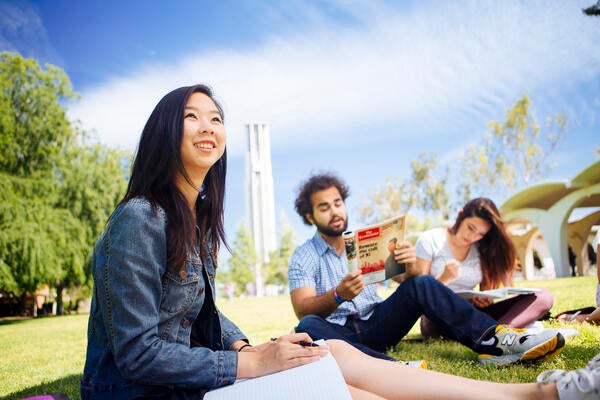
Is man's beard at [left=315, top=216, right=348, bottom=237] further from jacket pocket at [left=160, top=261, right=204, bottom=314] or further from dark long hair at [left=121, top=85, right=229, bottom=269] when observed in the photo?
jacket pocket at [left=160, top=261, right=204, bottom=314]

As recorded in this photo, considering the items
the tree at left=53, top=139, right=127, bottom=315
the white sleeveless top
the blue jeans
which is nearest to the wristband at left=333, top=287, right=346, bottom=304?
the blue jeans

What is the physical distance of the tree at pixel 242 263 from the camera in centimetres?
3978

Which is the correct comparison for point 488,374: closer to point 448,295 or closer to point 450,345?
point 448,295

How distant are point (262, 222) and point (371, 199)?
18.5 metres

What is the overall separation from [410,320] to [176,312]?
75.1 inches

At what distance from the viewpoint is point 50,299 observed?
2447 cm

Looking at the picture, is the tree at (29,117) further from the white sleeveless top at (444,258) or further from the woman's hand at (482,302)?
the woman's hand at (482,302)

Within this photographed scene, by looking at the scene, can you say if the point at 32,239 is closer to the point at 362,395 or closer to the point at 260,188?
the point at 362,395

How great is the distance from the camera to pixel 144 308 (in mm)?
1363

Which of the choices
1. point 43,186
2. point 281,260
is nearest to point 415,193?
point 281,260

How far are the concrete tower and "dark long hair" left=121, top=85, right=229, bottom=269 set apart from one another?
52.3 m

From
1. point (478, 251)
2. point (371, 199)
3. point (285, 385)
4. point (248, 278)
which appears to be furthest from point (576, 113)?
point (285, 385)

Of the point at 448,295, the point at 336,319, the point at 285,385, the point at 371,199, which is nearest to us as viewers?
the point at 285,385

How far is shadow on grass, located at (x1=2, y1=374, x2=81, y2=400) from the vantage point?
3.05m
